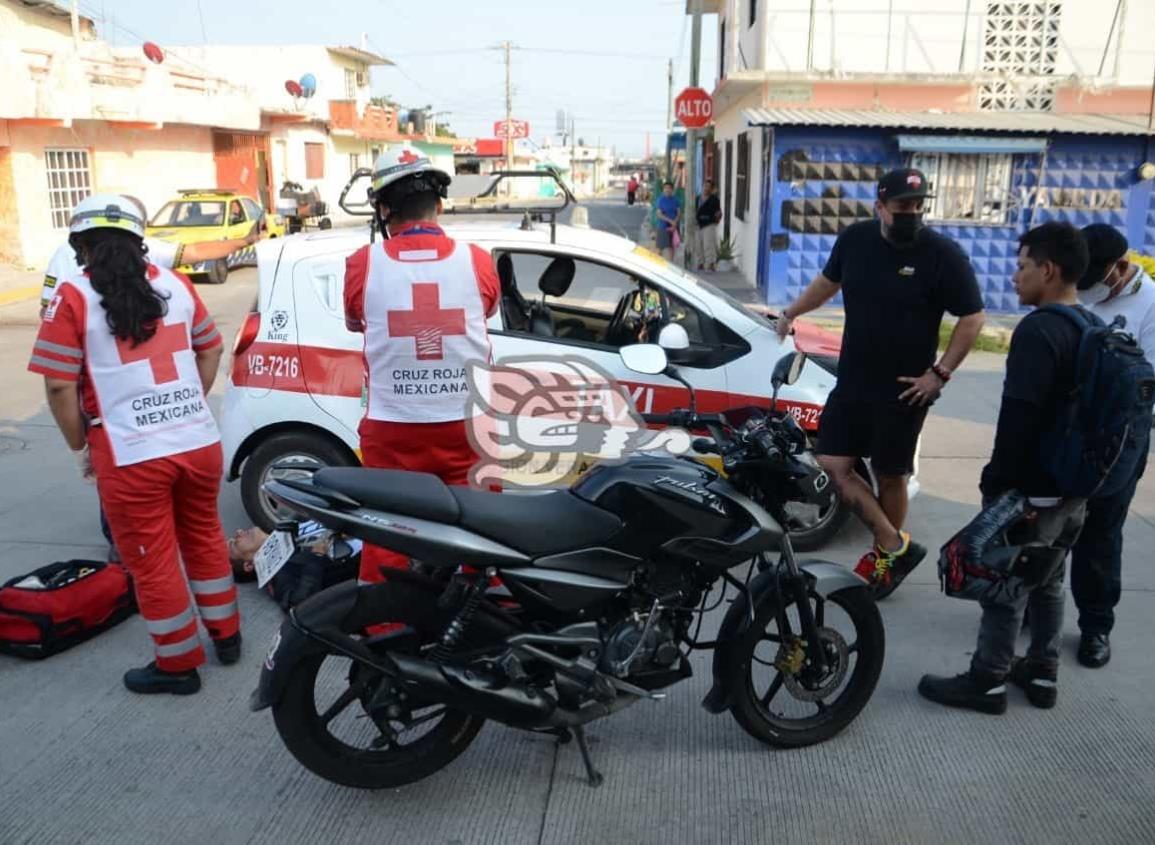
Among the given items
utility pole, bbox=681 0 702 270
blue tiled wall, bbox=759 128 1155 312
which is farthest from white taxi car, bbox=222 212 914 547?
utility pole, bbox=681 0 702 270

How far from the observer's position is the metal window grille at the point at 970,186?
45.3 feet

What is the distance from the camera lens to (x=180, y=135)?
2658 cm

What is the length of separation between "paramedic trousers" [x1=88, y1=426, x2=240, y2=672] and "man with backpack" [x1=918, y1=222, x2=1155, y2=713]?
108 inches

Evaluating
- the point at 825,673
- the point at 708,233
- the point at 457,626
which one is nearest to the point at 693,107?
the point at 708,233

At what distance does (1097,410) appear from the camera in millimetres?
3314

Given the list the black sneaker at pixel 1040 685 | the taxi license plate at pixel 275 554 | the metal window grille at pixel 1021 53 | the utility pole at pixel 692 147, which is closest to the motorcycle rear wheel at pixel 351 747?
the taxi license plate at pixel 275 554

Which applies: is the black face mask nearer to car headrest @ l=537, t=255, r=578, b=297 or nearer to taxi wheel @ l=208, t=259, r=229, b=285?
car headrest @ l=537, t=255, r=578, b=297

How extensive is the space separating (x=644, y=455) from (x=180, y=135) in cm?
2676

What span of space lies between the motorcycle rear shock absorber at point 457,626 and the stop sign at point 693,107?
14.6 metres

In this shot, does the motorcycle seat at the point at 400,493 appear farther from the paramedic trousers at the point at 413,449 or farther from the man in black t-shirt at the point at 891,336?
the man in black t-shirt at the point at 891,336

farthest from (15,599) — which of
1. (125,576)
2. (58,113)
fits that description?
(58,113)

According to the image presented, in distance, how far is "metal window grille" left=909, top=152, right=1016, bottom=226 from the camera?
1382cm

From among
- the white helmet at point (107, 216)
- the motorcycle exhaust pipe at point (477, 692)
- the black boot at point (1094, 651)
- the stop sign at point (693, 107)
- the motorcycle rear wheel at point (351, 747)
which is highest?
the stop sign at point (693, 107)

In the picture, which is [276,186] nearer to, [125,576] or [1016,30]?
[1016,30]
